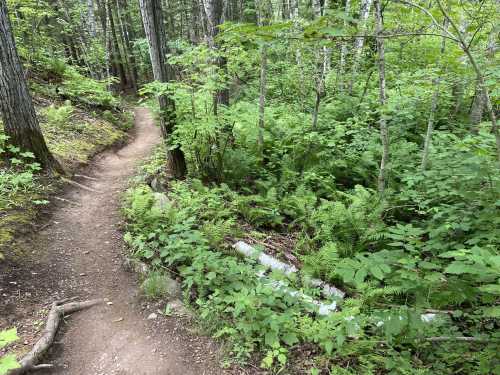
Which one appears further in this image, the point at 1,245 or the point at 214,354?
the point at 1,245

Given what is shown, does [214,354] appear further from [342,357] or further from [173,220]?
[173,220]

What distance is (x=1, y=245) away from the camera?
17.4 feet

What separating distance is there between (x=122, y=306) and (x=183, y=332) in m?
1.13

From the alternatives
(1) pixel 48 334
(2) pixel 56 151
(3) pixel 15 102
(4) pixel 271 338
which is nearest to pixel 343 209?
(4) pixel 271 338

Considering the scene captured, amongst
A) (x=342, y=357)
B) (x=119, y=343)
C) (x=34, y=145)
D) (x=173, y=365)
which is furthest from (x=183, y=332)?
(x=34, y=145)

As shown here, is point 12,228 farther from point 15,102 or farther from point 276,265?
point 276,265

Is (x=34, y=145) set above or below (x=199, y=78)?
below

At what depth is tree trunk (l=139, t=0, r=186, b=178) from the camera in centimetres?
729

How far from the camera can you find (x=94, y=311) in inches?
192

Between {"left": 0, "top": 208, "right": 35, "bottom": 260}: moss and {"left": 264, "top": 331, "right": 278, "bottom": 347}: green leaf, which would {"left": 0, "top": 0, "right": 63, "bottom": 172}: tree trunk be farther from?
{"left": 264, "top": 331, "right": 278, "bottom": 347}: green leaf

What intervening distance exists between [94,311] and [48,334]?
2.29ft

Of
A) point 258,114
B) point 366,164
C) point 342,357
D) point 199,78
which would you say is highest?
point 199,78

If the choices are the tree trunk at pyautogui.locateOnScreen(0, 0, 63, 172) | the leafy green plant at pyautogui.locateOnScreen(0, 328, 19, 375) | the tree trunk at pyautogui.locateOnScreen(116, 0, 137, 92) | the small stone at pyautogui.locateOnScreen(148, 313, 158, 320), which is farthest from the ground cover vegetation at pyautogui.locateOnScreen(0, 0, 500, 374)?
the tree trunk at pyautogui.locateOnScreen(116, 0, 137, 92)

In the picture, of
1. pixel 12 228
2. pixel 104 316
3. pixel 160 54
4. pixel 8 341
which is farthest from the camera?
pixel 160 54
